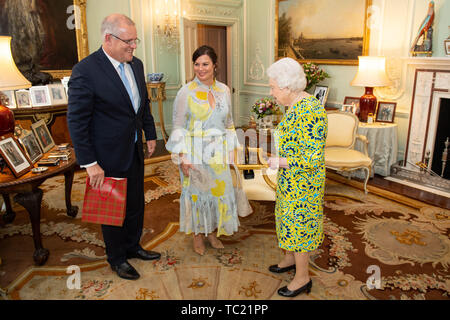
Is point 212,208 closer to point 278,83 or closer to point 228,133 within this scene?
point 228,133

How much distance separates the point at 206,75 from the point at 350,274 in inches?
67.5

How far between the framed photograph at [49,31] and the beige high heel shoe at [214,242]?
3.93 m

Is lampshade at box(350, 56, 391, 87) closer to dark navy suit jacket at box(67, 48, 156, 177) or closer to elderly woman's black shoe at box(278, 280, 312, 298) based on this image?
elderly woman's black shoe at box(278, 280, 312, 298)

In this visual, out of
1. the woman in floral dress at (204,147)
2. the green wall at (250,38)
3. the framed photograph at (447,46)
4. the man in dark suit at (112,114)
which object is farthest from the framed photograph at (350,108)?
the man in dark suit at (112,114)

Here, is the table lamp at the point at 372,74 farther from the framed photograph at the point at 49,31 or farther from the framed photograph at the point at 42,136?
the framed photograph at the point at 49,31

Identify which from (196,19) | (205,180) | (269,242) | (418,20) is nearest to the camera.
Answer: (205,180)

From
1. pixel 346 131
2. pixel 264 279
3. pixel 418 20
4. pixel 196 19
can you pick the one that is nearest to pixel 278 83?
pixel 264 279

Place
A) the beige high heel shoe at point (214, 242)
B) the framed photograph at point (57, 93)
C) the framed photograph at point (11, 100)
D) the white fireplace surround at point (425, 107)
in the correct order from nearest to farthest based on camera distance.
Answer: the beige high heel shoe at point (214, 242) → the white fireplace surround at point (425, 107) → the framed photograph at point (11, 100) → the framed photograph at point (57, 93)

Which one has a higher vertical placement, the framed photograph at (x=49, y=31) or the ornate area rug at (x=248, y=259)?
the framed photograph at (x=49, y=31)

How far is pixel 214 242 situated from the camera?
9.52 ft

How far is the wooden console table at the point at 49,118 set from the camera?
461 centimetres

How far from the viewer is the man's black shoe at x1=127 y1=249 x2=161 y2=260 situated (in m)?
2.72

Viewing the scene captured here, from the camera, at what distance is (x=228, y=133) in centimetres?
264

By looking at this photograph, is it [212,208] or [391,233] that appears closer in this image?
[212,208]
